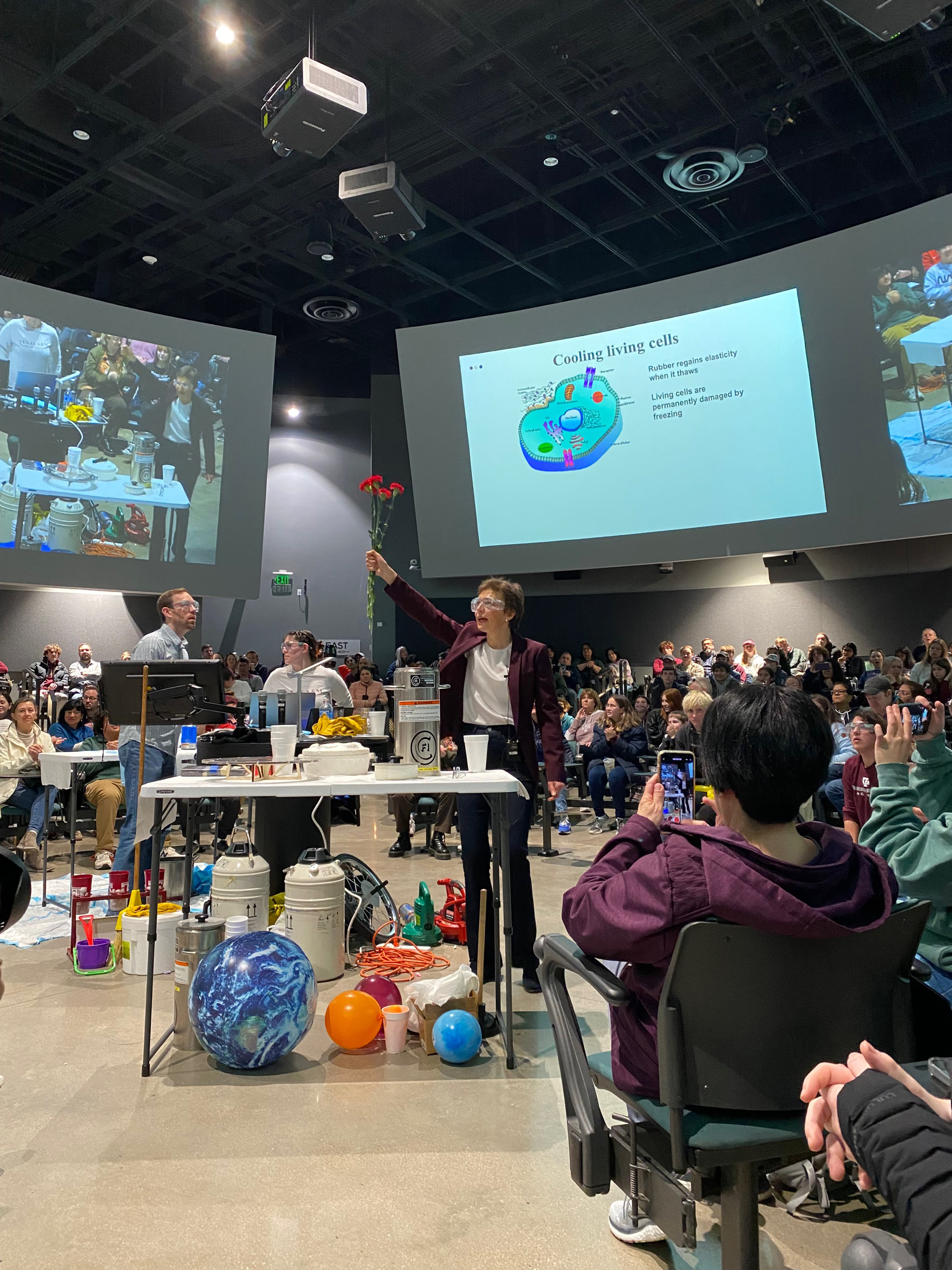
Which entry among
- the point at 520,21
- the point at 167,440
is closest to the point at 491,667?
the point at 520,21

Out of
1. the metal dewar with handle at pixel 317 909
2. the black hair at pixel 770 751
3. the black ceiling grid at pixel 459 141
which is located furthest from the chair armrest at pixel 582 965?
the black ceiling grid at pixel 459 141

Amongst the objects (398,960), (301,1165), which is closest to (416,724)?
(398,960)

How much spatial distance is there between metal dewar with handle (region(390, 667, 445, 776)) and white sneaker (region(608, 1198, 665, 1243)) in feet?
4.58

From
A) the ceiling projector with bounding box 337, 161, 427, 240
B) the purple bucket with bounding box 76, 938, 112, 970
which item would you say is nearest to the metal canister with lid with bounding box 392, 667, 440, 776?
the purple bucket with bounding box 76, 938, 112, 970

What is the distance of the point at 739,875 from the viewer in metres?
1.23

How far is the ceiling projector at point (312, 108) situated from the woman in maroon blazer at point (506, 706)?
4.07 m

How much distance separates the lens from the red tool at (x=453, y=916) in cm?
395

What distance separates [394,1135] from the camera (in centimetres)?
227

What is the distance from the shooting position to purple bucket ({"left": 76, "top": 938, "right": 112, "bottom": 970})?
141 inches

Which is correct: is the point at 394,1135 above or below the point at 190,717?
below

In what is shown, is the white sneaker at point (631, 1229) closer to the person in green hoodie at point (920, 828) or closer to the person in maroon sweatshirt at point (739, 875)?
the person in maroon sweatshirt at point (739, 875)

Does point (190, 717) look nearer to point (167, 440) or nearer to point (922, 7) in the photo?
point (922, 7)

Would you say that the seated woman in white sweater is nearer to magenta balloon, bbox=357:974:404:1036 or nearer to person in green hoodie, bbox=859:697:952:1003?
magenta balloon, bbox=357:974:404:1036

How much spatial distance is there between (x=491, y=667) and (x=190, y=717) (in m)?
1.27
